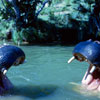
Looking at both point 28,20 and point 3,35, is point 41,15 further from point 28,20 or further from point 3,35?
point 3,35

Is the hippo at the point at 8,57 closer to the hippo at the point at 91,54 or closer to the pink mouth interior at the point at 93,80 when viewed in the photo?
the hippo at the point at 91,54

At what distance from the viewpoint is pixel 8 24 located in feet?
60.6

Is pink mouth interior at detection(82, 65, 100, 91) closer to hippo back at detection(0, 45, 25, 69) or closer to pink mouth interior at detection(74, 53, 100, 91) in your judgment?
pink mouth interior at detection(74, 53, 100, 91)

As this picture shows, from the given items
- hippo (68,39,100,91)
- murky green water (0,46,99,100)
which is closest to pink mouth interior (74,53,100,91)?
hippo (68,39,100,91)

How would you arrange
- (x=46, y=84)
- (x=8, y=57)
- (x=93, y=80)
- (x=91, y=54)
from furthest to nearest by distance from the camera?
(x=46, y=84) < (x=93, y=80) < (x=91, y=54) < (x=8, y=57)

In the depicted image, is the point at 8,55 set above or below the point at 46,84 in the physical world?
above

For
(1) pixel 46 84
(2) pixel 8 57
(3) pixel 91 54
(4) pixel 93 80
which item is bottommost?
(1) pixel 46 84

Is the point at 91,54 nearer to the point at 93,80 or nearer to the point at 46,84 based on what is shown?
the point at 93,80

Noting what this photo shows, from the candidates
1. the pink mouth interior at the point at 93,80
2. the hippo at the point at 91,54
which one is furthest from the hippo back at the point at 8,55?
the pink mouth interior at the point at 93,80

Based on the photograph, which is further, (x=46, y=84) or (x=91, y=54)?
(x=46, y=84)

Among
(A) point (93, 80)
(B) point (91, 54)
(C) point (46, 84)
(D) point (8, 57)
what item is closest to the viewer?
(D) point (8, 57)

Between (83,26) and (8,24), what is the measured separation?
6.37 meters

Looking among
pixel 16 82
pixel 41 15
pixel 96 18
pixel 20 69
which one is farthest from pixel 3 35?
pixel 16 82


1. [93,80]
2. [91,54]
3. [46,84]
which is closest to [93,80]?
[93,80]
